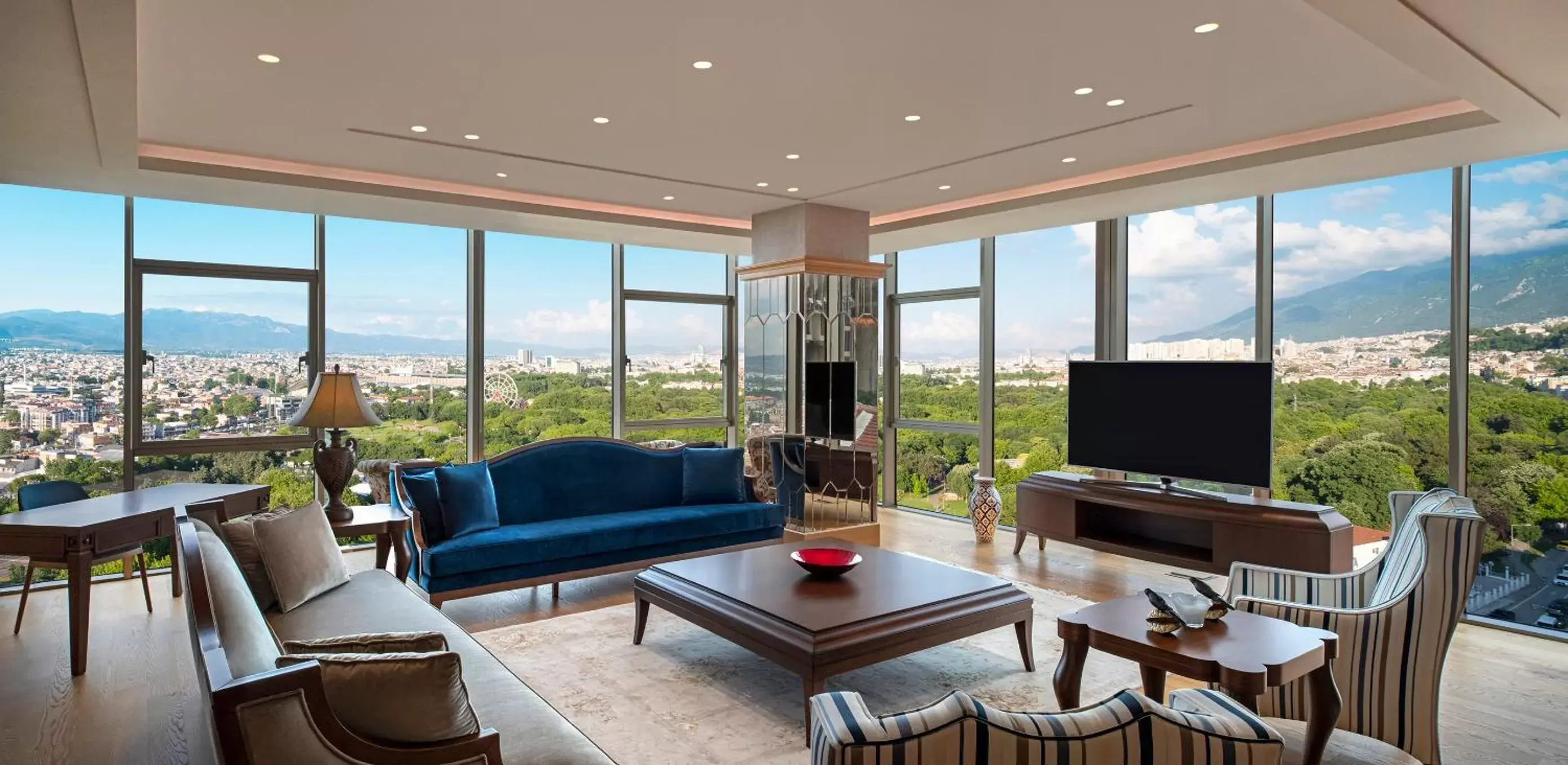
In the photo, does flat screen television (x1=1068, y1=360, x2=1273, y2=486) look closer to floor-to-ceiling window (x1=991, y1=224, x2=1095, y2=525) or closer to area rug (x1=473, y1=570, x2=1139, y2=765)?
floor-to-ceiling window (x1=991, y1=224, x2=1095, y2=525)

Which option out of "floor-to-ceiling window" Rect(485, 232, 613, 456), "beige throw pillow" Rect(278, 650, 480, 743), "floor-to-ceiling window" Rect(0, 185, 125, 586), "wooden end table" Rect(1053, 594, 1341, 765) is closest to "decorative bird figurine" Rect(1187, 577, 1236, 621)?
"wooden end table" Rect(1053, 594, 1341, 765)

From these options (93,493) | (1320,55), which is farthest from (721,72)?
(93,493)

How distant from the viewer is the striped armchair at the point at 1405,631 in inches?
106

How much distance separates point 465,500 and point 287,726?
10.5ft

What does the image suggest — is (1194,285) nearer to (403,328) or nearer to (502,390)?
(502,390)

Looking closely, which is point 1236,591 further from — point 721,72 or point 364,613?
point 364,613

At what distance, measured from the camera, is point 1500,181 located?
4.61m

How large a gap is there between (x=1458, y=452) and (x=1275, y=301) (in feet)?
4.30

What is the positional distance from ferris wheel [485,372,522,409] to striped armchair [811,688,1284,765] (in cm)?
604

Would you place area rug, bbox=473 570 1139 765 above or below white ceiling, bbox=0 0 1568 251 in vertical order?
below

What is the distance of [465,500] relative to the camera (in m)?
4.70

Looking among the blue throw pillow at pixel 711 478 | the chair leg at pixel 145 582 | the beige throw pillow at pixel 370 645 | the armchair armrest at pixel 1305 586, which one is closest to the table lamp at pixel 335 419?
the chair leg at pixel 145 582

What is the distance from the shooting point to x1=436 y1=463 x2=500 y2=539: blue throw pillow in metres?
4.64

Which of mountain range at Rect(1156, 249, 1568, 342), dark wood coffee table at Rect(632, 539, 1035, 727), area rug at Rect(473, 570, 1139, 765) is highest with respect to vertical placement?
mountain range at Rect(1156, 249, 1568, 342)
